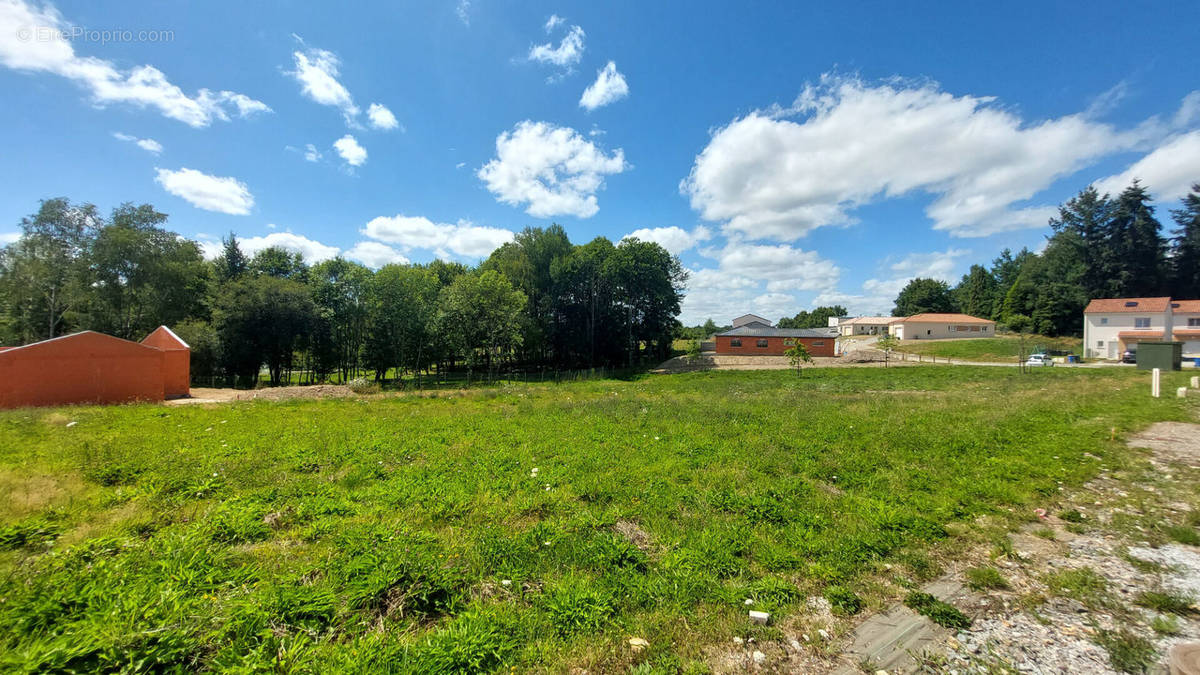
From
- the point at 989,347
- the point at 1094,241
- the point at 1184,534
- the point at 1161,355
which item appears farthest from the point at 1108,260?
the point at 1184,534

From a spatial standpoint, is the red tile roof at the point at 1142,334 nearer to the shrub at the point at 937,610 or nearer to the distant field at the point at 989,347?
the distant field at the point at 989,347

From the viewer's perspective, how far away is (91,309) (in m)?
31.0

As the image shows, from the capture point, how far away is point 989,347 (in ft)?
159

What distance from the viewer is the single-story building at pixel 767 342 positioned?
52688mm

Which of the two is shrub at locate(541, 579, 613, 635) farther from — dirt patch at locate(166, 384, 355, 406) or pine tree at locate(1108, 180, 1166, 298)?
pine tree at locate(1108, 180, 1166, 298)

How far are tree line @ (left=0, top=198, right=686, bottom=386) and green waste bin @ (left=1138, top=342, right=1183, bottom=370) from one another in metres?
36.8

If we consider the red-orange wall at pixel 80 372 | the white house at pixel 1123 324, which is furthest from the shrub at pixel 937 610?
the white house at pixel 1123 324

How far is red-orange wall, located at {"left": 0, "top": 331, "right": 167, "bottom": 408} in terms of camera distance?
16.6 meters

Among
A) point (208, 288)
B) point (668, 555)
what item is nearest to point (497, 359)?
point (208, 288)

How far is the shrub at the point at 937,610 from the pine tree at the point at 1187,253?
9670cm

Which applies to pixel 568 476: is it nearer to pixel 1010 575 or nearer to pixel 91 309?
pixel 1010 575

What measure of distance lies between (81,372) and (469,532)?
83.2ft

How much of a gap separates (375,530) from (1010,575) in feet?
23.7

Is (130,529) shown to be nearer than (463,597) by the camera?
No
